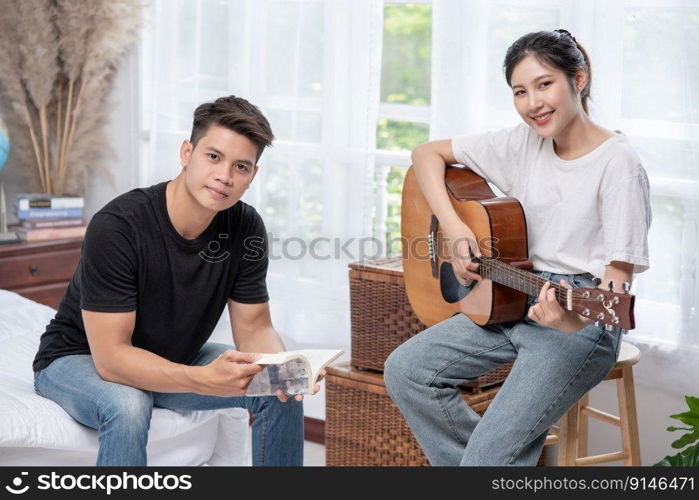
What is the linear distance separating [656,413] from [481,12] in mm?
1256

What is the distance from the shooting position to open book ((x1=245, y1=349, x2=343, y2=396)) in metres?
1.92

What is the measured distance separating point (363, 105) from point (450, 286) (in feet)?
3.04

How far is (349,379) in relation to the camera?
110 inches

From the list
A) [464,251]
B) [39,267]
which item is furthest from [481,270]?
[39,267]

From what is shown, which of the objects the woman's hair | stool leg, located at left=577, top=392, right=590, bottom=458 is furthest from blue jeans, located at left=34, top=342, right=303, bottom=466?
the woman's hair

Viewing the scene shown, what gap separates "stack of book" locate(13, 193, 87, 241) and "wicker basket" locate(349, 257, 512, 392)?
1370 mm

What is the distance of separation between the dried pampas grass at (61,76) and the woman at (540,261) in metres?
1.84

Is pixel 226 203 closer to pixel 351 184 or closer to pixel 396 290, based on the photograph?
pixel 396 290

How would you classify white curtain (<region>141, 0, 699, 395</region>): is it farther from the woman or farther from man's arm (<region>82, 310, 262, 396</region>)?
man's arm (<region>82, 310, 262, 396</region>)

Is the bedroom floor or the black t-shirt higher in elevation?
the black t-shirt

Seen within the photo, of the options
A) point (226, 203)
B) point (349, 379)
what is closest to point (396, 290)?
point (349, 379)

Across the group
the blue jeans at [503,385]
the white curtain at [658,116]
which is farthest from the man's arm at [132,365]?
the white curtain at [658,116]

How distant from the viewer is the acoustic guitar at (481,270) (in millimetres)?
1812

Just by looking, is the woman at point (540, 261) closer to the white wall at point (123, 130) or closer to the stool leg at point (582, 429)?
the stool leg at point (582, 429)
